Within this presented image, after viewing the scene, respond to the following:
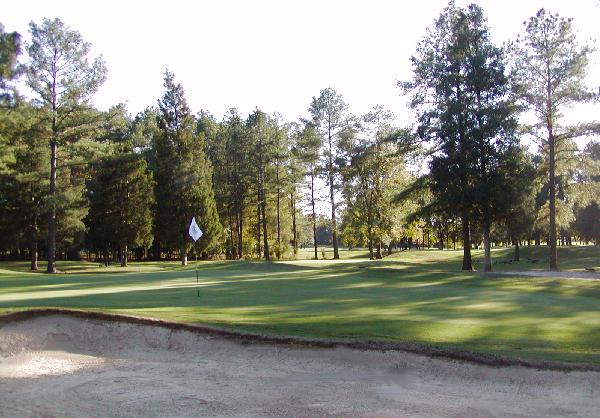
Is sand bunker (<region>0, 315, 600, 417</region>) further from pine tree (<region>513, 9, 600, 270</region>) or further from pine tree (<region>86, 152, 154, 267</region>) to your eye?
pine tree (<region>86, 152, 154, 267</region>)

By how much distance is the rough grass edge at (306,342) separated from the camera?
8383 millimetres

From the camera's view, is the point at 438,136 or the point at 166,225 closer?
the point at 438,136

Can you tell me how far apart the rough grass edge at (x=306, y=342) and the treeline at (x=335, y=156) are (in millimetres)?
21389

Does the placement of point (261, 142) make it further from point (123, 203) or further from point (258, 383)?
point (258, 383)

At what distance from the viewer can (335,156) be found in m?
60.9

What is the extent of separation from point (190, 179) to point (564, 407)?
48904 millimetres

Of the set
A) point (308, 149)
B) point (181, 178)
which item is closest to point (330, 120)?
point (308, 149)

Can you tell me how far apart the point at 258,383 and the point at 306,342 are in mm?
1690

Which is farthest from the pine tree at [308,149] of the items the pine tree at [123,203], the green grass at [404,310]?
the green grass at [404,310]

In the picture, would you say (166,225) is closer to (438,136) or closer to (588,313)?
(438,136)

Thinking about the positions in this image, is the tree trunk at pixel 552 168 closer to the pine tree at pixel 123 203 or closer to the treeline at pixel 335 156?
the treeline at pixel 335 156

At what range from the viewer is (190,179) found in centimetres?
5347

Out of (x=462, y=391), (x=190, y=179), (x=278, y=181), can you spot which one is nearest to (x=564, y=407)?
(x=462, y=391)

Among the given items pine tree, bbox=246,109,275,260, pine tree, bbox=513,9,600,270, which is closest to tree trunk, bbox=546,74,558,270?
pine tree, bbox=513,9,600,270
